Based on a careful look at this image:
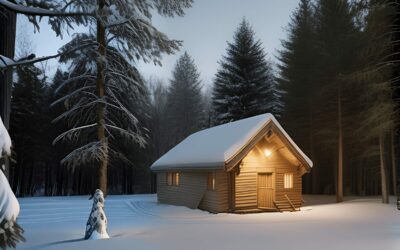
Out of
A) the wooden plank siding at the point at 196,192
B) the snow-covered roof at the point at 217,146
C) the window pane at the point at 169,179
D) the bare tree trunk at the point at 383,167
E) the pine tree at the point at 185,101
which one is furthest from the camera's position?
the pine tree at the point at 185,101

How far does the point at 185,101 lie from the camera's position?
4588 cm

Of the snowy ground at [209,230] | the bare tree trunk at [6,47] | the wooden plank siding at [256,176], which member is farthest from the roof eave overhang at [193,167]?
the bare tree trunk at [6,47]

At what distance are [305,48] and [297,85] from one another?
3.19 m

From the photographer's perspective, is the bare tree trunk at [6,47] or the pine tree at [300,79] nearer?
the bare tree trunk at [6,47]

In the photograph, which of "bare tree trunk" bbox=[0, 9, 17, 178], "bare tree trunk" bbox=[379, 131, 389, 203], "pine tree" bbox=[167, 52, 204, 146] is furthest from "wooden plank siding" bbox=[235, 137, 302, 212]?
"pine tree" bbox=[167, 52, 204, 146]

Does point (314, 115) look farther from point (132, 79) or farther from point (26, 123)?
point (26, 123)

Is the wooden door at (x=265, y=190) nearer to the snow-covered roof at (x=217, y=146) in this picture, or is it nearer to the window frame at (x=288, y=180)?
the window frame at (x=288, y=180)

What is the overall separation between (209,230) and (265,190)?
8.52m

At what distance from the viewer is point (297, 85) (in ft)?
115

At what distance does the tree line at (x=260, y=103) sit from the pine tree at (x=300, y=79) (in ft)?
0.30

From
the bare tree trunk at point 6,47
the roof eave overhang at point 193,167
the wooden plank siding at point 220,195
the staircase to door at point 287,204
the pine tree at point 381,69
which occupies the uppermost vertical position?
the pine tree at point 381,69

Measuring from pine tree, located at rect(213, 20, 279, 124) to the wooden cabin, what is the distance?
39.1 ft

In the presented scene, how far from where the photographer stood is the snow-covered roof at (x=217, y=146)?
19.7 m

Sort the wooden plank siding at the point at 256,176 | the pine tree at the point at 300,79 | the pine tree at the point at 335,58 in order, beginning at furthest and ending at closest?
the pine tree at the point at 300,79, the pine tree at the point at 335,58, the wooden plank siding at the point at 256,176
